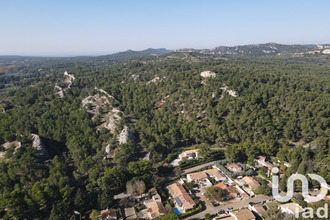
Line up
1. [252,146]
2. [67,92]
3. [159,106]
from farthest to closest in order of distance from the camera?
1. [67,92]
2. [159,106]
3. [252,146]

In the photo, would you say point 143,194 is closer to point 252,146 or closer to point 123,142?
point 123,142

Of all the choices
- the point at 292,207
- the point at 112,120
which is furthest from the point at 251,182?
the point at 112,120

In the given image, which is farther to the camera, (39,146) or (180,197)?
(39,146)

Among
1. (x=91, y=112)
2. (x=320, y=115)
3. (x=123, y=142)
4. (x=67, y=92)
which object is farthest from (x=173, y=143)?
(x=67, y=92)

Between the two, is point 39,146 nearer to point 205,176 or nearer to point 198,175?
point 198,175

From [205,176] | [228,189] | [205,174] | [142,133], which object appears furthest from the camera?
[142,133]

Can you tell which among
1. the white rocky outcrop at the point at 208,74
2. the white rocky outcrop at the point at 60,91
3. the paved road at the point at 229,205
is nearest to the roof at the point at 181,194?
the paved road at the point at 229,205

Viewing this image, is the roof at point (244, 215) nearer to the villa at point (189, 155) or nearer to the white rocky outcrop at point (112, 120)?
the villa at point (189, 155)
